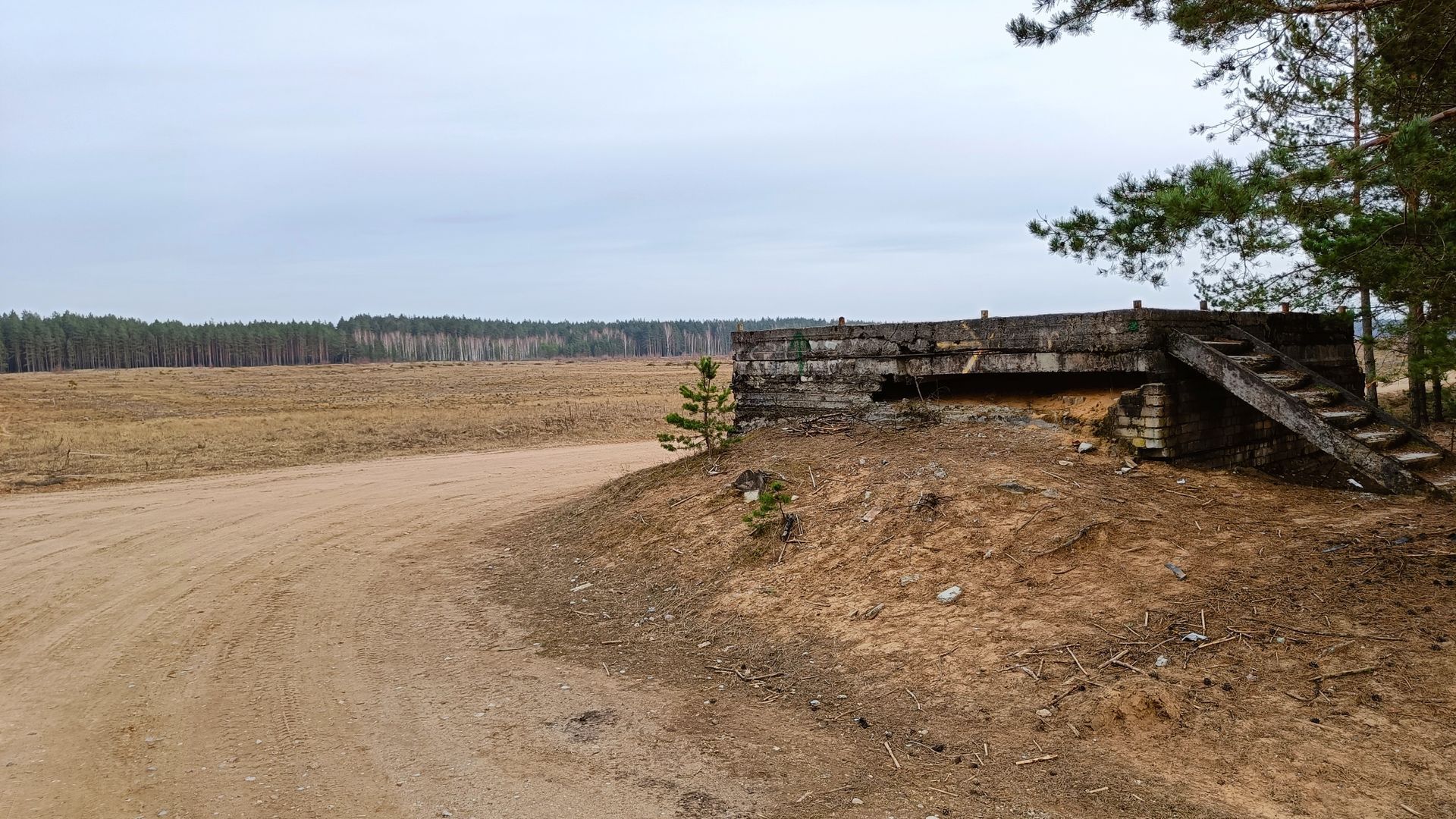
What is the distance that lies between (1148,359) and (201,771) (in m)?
7.90

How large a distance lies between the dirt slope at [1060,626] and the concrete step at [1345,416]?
25.1 inches

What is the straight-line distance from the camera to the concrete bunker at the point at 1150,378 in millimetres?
7375

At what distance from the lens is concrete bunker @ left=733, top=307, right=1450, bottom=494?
7.38 meters

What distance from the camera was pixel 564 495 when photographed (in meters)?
14.0

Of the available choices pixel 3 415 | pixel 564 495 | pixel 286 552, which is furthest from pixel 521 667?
pixel 3 415

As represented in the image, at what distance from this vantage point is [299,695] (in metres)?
5.95

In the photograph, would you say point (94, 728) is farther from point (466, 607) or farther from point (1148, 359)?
point (1148, 359)

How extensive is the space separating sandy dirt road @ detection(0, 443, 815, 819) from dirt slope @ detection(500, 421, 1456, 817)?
0.80 m

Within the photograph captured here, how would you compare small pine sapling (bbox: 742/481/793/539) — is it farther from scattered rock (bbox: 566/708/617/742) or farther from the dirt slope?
scattered rock (bbox: 566/708/617/742)

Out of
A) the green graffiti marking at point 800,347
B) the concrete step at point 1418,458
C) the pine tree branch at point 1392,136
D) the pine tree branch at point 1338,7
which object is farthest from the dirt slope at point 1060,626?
the pine tree branch at point 1338,7

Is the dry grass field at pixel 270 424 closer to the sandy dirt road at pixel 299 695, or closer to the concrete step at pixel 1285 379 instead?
the sandy dirt road at pixel 299 695

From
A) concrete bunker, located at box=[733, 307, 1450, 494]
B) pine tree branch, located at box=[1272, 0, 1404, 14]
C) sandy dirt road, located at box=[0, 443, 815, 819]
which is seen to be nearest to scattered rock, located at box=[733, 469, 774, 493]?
concrete bunker, located at box=[733, 307, 1450, 494]

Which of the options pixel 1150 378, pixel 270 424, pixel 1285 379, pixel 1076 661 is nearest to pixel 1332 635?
pixel 1076 661

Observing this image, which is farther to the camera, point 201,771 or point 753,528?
point 753,528
